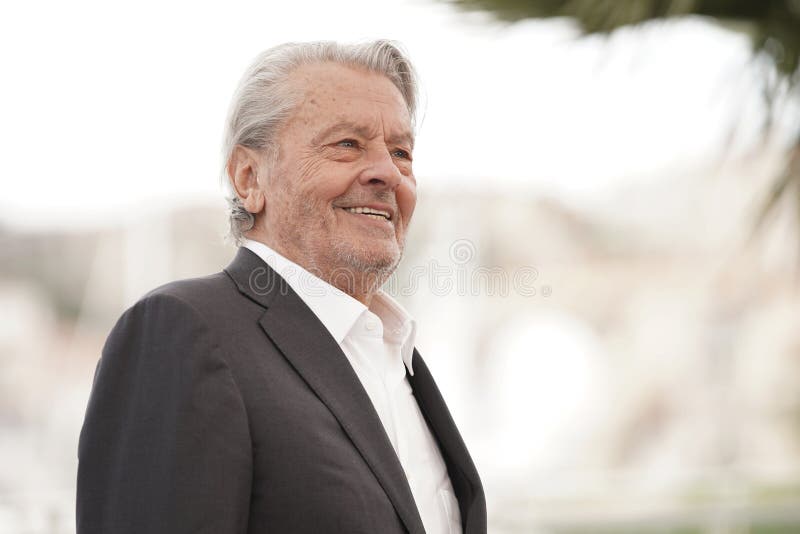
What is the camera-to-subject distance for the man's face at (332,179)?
1574mm

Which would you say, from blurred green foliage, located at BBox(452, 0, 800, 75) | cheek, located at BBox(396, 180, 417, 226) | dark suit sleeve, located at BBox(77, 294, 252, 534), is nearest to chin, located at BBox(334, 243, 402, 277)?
cheek, located at BBox(396, 180, 417, 226)

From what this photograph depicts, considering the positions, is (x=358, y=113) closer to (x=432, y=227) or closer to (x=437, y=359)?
(x=437, y=359)

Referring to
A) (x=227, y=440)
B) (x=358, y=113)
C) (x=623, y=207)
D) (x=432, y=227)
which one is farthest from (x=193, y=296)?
(x=623, y=207)

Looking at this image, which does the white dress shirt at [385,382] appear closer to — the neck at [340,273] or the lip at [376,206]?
the neck at [340,273]

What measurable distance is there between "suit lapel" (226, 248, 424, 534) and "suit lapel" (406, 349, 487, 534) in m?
0.25

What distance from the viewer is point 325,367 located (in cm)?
146

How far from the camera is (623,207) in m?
17.7

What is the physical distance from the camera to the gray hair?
5.21 ft

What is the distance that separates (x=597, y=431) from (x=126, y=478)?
1604 cm

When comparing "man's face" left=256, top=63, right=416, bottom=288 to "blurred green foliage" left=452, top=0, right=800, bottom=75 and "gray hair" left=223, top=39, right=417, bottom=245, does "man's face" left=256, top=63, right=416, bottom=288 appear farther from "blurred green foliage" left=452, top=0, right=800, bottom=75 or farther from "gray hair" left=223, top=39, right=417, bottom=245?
"blurred green foliage" left=452, top=0, right=800, bottom=75

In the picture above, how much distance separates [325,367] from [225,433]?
248 millimetres

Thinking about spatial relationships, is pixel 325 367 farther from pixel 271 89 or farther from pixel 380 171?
pixel 271 89

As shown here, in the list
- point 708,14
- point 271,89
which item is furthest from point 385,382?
point 708,14

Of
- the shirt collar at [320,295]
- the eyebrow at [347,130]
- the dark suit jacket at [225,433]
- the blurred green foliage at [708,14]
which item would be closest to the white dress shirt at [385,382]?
the shirt collar at [320,295]
